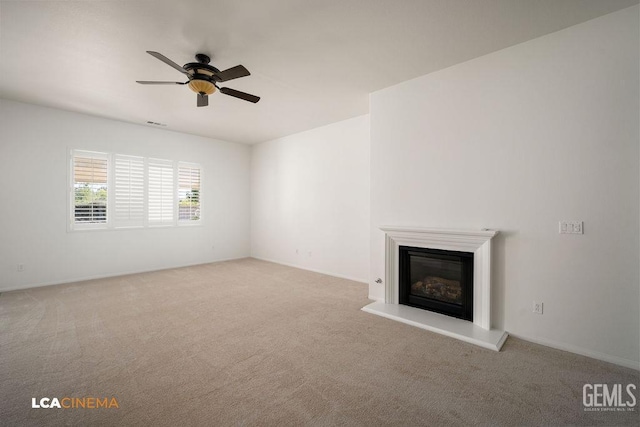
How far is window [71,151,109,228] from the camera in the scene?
508 cm

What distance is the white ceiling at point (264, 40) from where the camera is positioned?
2.38 metres

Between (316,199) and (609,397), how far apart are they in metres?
4.75

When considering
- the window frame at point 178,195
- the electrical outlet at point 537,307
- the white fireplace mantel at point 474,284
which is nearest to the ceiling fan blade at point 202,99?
the white fireplace mantel at point 474,284

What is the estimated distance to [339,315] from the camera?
11.5ft

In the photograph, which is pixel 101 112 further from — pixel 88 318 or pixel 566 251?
pixel 566 251

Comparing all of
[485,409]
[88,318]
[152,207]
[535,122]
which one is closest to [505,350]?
[485,409]

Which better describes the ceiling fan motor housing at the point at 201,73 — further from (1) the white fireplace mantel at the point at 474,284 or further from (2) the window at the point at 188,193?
(2) the window at the point at 188,193

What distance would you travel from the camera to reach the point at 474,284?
314cm

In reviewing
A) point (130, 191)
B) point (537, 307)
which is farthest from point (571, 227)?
point (130, 191)

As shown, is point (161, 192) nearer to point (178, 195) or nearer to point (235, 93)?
point (178, 195)

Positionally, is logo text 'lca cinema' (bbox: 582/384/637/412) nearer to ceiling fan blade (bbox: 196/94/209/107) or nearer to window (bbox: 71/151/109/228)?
ceiling fan blade (bbox: 196/94/209/107)

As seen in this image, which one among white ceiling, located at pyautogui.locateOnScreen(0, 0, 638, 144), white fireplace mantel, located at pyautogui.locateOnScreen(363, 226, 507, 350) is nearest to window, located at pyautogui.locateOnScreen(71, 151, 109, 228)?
white ceiling, located at pyautogui.locateOnScreen(0, 0, 638, 144)

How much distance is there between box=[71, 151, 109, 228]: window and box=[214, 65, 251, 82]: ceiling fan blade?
12.6 ft

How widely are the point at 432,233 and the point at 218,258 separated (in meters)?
5.40
